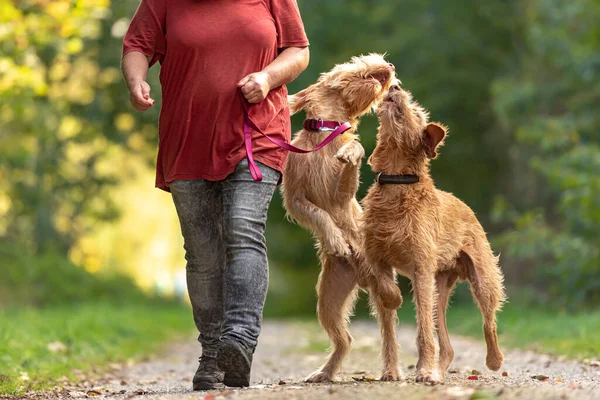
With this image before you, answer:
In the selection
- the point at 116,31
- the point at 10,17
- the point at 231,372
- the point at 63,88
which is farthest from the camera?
the point at 63,88

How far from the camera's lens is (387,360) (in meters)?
6.13

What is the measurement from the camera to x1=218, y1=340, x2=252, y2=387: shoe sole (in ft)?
17.6

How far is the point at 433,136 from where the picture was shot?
5980 mm

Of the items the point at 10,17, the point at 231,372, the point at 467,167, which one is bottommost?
the point at 231,372

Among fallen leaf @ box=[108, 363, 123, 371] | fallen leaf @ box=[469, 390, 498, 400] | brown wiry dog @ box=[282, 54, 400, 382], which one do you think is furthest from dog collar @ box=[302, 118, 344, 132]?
fallen leaf @ box=[108, 363, 123, 371]

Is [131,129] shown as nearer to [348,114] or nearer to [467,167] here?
[467,167]

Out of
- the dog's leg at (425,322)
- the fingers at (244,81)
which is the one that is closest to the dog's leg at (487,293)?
the dog's leg at (425,322)

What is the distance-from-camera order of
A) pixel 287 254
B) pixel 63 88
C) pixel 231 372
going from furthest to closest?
pixel 287 254
pixel 63 88
pixel 231 372

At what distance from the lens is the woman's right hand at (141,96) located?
→ 5.76 metres

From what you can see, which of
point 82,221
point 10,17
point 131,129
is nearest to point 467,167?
point 131,129

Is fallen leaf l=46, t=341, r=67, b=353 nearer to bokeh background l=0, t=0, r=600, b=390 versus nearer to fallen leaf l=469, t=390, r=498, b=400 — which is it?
fallen leaf l=469, t=390, r=498, b=400

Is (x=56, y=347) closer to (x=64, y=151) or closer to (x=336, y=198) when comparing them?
(x=336, y=198)

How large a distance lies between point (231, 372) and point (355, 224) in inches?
55.9

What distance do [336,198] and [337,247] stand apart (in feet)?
1.14
